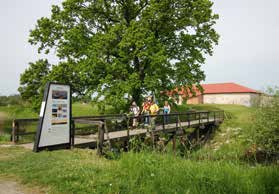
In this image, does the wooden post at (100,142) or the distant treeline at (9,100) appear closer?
the wooden post at (100,142)

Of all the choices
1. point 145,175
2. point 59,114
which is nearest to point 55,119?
point 59,114

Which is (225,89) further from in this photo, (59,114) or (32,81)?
(59,114)

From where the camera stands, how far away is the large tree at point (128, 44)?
17.4 m

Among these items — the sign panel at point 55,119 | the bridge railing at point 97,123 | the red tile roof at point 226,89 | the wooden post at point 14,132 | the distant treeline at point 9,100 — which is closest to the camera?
the sign panel at point 55,119

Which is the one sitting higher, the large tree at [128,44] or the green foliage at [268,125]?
the large tree at [128,44]

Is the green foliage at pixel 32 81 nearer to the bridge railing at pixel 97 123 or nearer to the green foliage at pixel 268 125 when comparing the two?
the bridge railing at pixel 97 123

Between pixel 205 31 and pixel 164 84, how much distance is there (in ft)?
19.3

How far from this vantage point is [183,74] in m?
18.5

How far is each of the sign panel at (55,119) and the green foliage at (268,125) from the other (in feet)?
32.7

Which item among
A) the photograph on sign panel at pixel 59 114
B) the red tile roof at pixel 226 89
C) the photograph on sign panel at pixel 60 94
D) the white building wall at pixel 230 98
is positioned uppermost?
the red tile roof at pixel 226 89

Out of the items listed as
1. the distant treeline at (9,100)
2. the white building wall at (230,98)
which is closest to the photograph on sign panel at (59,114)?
the distant treeline at (9,100)

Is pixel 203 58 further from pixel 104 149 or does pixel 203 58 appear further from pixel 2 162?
pixel 2 162

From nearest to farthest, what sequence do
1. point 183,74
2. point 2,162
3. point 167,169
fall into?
point 167,169 < point 2,162 < point 183,74

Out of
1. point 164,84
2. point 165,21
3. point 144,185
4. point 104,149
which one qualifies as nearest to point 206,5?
point 165,21
